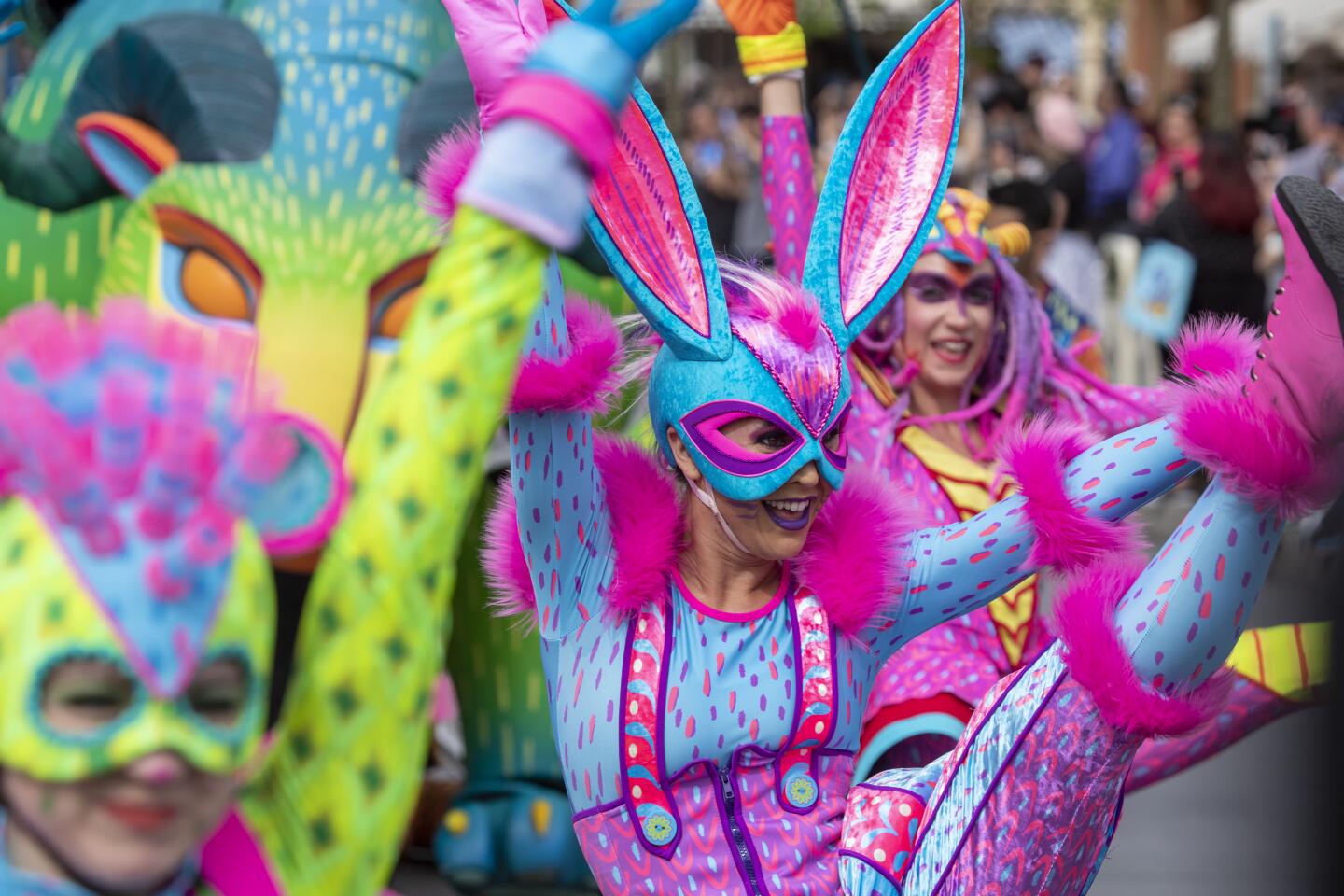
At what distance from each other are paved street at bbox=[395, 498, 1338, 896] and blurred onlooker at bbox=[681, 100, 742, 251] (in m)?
3.79

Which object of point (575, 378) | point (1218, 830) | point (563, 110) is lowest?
point (1218, 830)

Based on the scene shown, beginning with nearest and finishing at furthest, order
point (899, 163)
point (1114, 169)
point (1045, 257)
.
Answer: point (899, 163)
point (1045, 257)
point (1114, 169)

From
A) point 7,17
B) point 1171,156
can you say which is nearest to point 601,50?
point 7,17

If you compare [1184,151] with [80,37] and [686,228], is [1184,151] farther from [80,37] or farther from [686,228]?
[686,228]

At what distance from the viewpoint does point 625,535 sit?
102 inches

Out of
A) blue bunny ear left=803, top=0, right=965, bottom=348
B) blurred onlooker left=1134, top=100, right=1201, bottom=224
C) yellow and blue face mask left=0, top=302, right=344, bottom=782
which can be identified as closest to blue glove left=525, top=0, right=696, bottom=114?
yellow and blue face mask left=0, top=302, right=344, bottom=782

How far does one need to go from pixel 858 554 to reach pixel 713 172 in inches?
297

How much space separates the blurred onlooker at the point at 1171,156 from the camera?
9.88 m

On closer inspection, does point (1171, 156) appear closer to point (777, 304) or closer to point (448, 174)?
point (777, 304)

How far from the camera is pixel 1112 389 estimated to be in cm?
381

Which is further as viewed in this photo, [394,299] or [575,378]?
[394,299]

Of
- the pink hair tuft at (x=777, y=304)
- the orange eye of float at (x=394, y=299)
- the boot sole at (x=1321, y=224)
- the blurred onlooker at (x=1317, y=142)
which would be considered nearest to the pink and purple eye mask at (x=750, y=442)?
the pink hair tuft at (x=777, y=304)

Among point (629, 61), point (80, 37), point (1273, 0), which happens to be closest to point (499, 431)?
point (80, 37)

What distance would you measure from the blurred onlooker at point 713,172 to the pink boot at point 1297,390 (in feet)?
20.8
